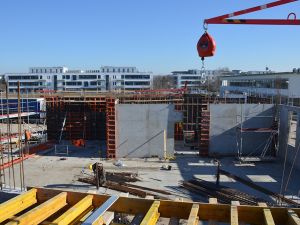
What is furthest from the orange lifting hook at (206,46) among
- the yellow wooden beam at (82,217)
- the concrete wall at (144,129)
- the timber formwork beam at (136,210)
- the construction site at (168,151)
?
the concrete wall at (144,129)

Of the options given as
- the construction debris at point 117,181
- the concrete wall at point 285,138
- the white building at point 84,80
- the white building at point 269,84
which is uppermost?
the white building at point 84,80

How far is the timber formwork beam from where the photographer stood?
3691 millimetres

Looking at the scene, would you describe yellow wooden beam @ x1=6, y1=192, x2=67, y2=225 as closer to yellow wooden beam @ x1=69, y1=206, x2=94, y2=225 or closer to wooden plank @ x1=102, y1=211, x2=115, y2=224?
yellow wooden beam @ x1=69, y1=206, x2=94, y2=225

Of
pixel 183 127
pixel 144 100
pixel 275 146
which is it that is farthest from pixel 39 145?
pixel 275 146

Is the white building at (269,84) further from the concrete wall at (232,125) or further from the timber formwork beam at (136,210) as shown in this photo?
the timber formwork beam at (136,210)

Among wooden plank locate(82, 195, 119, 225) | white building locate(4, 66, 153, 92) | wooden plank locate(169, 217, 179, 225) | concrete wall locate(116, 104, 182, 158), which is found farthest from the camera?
white building locate(4, 66, 153, 92)

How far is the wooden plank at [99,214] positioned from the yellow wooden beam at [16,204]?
3.57 feet

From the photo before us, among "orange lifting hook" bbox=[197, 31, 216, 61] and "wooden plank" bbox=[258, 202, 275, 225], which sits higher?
"orange lifting hook" bbox=[197, 31, 216, 61]

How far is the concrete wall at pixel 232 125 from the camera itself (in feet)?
63.5

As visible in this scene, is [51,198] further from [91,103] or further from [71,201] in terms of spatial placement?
[91,103]

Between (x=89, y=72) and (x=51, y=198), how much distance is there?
9833cm

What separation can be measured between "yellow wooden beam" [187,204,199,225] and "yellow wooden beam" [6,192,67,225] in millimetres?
1652

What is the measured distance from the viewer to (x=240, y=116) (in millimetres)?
19250

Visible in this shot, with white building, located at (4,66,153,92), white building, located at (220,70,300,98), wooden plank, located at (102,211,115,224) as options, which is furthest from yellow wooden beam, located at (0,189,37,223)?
white building, located at (4,66,153,92)
